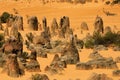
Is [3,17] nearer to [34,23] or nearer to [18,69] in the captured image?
[34,23]

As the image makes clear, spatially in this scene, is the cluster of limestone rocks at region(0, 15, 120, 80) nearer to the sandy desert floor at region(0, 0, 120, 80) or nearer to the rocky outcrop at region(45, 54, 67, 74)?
the rocky outcrop at region(45, 54, 67, 74)

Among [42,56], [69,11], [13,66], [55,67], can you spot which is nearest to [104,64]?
[55,67]

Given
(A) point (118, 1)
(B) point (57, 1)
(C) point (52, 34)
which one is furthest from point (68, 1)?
(C) point (52, 34)

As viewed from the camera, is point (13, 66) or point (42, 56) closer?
point (13, 66)

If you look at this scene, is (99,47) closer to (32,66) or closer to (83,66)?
(83,66)

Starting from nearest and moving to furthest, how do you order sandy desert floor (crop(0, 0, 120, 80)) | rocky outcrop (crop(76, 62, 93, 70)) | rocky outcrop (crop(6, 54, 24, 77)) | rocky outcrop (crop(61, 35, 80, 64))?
rocky outcrop (crop(6, 54, 24, 77)) → rocky outcrop (crop(76, 62, 93, 70)) → rocky outcrop (crop(61, 35, 80, 64)) → sandy desert floor (crop(0, 0, 120, 80))

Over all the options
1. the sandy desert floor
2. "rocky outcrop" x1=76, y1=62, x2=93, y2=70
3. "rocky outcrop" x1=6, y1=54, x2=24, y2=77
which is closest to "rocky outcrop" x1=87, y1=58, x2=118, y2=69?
"rocky outcrop" x1=76, y1=62, x2=93, y2=70

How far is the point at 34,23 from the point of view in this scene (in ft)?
118

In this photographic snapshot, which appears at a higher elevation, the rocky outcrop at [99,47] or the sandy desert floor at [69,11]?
the rocky outcrop at [99,47]

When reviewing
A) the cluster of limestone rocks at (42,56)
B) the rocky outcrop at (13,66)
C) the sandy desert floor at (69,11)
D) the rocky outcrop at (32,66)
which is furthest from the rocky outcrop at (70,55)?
the sandy desert floor at (69,11)

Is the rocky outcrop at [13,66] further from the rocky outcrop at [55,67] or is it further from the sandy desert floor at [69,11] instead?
the sandy desert floor at [69,11]

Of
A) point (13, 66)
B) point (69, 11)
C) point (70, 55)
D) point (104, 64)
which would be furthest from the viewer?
point (69, 11)

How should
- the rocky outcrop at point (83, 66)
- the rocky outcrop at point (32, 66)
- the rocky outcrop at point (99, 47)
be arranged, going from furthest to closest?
the rocky outcrop at point (99, 47) < the rocky outcrop at point (83, 66) < the rocky outcrop at point (32, 66)

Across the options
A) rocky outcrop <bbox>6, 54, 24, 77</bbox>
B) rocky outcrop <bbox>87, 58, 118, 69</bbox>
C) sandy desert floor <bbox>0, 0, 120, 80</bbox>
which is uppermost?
rocky outcrop <bbox>6, 54, 24, 77</bbox>
